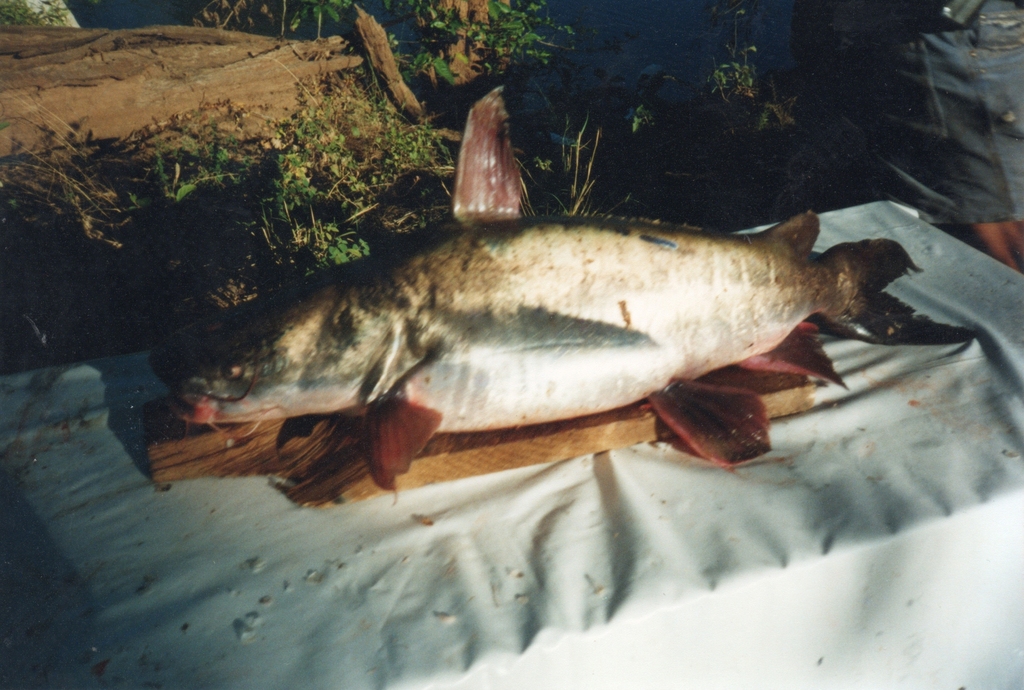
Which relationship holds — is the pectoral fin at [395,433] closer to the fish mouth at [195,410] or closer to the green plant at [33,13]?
the fish mouth at [195,410]

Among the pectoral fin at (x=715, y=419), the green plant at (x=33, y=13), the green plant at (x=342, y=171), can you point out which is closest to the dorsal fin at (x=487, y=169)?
the pectoral fin at (x=715, y=419)

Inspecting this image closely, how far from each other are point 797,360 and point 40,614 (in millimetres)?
2322

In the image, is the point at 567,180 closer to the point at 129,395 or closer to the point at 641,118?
the point at 641,118

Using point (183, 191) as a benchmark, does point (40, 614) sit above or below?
below

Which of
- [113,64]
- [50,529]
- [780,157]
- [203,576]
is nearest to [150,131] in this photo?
[113,64]

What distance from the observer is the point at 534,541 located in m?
1.46

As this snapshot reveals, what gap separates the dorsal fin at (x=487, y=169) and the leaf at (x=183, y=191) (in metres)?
2.88

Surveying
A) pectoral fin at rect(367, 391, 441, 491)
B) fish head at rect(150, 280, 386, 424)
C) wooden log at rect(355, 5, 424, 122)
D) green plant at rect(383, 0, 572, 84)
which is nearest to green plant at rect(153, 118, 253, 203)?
wooden log at rect(355, 5, 424, 122)

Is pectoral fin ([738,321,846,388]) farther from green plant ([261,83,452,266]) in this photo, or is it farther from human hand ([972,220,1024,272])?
green plant ([261,83,452,266])

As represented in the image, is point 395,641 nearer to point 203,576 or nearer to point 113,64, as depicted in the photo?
point 203,576

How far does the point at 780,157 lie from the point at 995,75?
1.89m

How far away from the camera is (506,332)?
63.2 inches

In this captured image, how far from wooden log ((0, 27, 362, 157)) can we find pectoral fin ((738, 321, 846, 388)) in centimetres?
461

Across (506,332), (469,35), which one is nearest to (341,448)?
(506,332)
